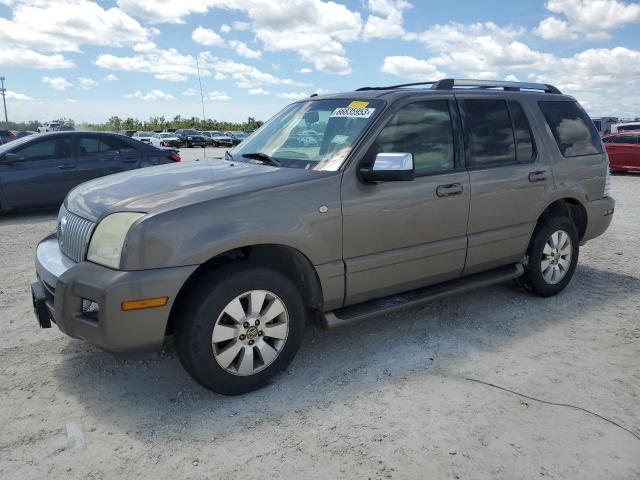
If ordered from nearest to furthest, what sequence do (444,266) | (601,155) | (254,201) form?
(254,201)
(444,266)
(601,155)

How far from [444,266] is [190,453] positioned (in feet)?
7.32

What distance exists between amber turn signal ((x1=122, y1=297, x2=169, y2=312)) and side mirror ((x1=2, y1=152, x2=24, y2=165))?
283 inches

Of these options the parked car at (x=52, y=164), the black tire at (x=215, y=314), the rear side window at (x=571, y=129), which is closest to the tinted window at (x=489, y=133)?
the rear side window at (x=571, y=129)

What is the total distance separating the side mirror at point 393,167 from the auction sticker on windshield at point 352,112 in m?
0.49

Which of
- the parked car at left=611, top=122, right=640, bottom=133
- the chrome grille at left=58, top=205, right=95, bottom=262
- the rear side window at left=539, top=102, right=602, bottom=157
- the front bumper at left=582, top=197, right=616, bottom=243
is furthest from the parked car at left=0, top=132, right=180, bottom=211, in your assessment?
the parked car at left=611, top=122, right=640, bottom=133

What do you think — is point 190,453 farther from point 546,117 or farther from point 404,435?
point 546,117

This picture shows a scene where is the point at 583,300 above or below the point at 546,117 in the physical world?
below

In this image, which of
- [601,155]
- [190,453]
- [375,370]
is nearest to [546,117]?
[601,155]

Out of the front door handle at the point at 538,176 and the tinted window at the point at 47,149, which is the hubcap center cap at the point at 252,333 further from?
the tinted window at the point at 47,149

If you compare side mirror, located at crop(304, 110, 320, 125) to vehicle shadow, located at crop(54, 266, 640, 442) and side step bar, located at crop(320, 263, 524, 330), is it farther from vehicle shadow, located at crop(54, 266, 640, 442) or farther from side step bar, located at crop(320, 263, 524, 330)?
vehicle shadow, located at crop(54, 266, 640, 442)

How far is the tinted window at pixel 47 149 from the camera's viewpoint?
8.67m

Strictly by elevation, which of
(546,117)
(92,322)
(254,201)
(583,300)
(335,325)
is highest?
(546,117)

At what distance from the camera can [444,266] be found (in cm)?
397

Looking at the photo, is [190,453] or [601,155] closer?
[190,453]
